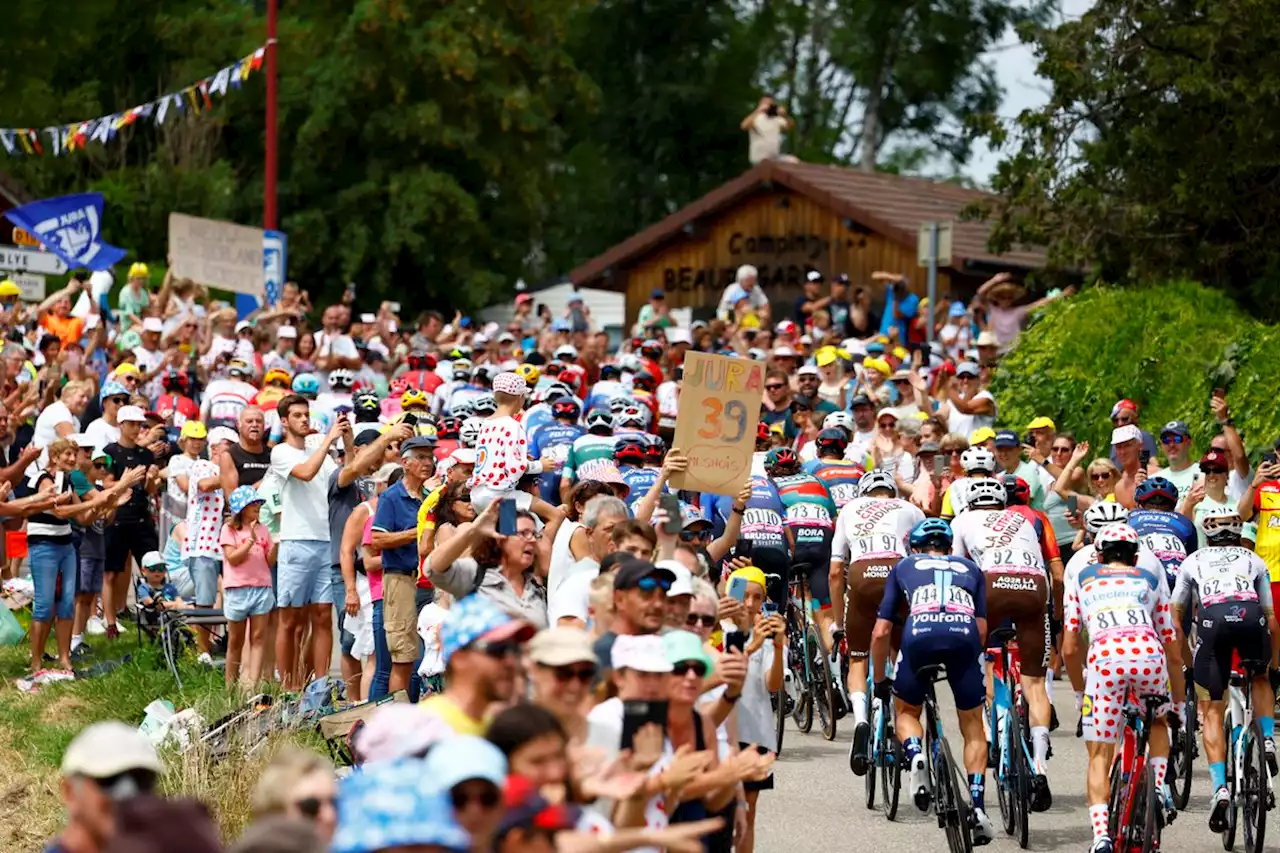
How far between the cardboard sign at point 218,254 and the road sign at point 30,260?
152 cm

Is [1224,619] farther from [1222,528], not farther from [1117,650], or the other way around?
[1117,650]

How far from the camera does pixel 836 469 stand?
16.1 metres

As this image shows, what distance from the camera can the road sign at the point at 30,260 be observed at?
2392 cm

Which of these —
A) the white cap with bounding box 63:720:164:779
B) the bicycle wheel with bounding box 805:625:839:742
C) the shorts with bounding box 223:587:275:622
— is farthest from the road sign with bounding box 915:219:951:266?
the white cap with bounding box 63:720:164:779

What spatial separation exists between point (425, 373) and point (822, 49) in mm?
46455

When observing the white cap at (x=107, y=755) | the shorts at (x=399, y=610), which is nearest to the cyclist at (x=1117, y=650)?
the shorts at (x=399, y=610)

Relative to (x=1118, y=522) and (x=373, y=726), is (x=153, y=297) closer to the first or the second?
(x=1118, y=522)

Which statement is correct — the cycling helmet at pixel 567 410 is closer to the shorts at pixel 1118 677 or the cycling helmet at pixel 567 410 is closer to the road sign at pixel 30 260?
the shorts at pixel 1118 677

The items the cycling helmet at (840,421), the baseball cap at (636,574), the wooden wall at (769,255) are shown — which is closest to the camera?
the baseball cap at (636,574)

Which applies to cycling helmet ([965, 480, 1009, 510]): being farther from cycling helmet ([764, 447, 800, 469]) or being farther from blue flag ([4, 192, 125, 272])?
blue flag ([4, 192, 125, 272])

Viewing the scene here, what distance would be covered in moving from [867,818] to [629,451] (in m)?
3.08

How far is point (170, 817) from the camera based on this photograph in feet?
14.6

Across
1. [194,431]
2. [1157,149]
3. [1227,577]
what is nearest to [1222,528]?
[1227,577]

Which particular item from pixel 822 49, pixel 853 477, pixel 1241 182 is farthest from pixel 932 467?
pixel 822 49
